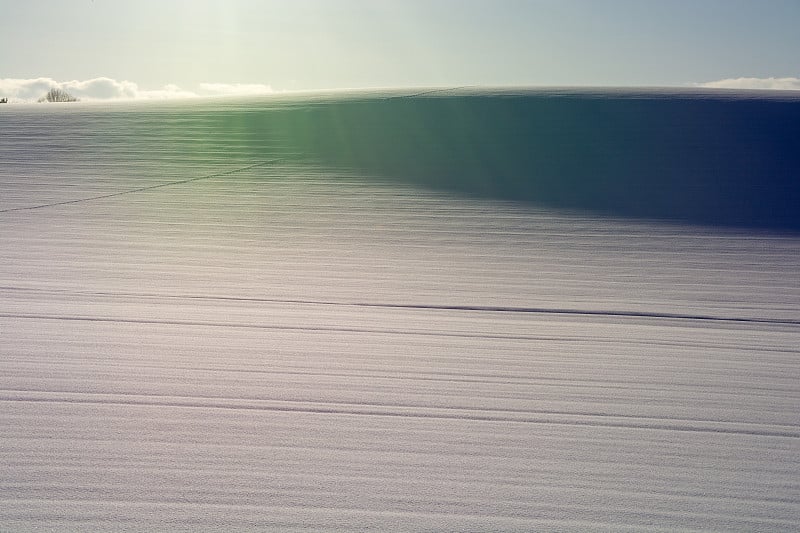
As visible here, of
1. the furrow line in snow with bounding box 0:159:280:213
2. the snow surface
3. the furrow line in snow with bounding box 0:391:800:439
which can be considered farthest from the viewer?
the furrow line in snow with bounding box 0:159:280:213

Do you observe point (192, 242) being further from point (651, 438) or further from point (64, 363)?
point (651, 438)

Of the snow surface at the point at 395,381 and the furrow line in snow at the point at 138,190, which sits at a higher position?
the furrow line in snow at the point at 138,190

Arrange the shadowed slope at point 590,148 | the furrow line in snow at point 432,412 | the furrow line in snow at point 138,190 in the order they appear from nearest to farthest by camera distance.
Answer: the furrow line in snow at point 432,412 → the furrow line in snow at point 138,190 → the shadowed slope at point 590,148

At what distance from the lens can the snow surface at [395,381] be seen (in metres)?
2.15

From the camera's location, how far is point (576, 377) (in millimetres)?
3250

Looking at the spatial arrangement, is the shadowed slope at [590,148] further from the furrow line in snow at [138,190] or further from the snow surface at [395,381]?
the snow surface at [395,381]

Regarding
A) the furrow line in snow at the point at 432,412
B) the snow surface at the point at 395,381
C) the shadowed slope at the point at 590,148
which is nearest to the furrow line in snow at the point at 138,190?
the shadowed slope at the point at 590,148

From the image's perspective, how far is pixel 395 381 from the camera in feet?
10.3

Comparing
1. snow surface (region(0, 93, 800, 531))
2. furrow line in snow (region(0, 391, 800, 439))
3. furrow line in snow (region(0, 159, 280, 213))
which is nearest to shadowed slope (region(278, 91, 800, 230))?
furrow line in snow (region(0, 159, 280, 213))

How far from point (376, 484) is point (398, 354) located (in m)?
1.31

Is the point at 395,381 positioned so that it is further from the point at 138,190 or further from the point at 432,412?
the point at 138,190

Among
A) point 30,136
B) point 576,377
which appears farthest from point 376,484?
point 30,136

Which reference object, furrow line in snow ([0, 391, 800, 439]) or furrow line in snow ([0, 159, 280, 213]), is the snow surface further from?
furrow line in snow ([0, 159, 280, 213])

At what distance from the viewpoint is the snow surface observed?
2.15 meters
